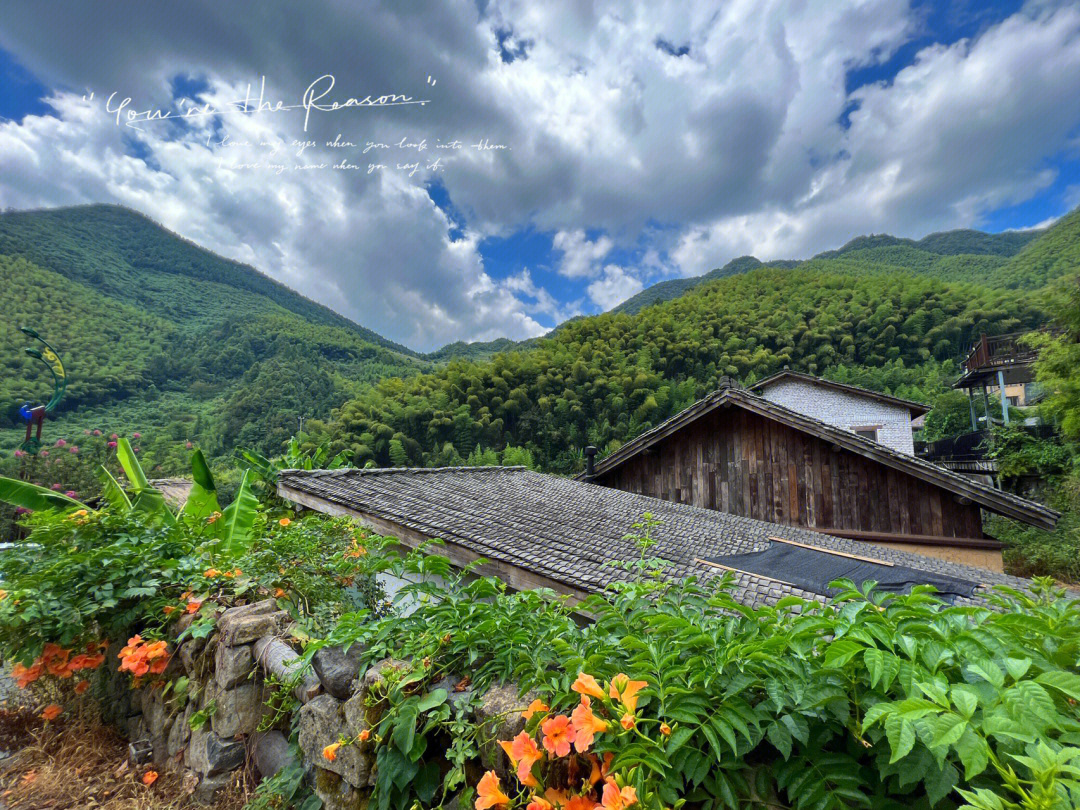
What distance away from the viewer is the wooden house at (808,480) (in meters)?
7.39

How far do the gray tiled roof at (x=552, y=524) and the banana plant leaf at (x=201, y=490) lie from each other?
2.29 ft

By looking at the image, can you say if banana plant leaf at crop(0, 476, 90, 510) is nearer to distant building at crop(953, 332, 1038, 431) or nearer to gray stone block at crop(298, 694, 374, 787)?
gray stone block at crop(298, 694, 374, 787)

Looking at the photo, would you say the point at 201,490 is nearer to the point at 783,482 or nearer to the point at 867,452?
the point at 783,482

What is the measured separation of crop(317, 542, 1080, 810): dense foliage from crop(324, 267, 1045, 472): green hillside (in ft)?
89.3

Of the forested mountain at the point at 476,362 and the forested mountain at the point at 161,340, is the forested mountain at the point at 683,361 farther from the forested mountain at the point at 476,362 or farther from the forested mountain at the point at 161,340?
the forested mountain at the point at 161,340

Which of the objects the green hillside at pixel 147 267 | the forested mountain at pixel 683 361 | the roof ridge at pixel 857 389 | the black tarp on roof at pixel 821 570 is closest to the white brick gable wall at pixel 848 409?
the roof ridge at pixel 857 389

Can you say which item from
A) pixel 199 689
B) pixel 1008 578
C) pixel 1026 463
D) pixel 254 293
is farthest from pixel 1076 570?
pixel 254 293

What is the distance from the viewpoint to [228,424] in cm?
3756

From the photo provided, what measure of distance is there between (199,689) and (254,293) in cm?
7704

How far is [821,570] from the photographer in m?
4.84

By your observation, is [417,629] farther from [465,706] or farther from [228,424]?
[228,424]

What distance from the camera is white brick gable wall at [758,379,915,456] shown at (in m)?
14.4

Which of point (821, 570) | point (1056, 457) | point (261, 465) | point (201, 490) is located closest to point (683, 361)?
point (1056, 457)

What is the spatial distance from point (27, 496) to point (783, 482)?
32.5 feet
